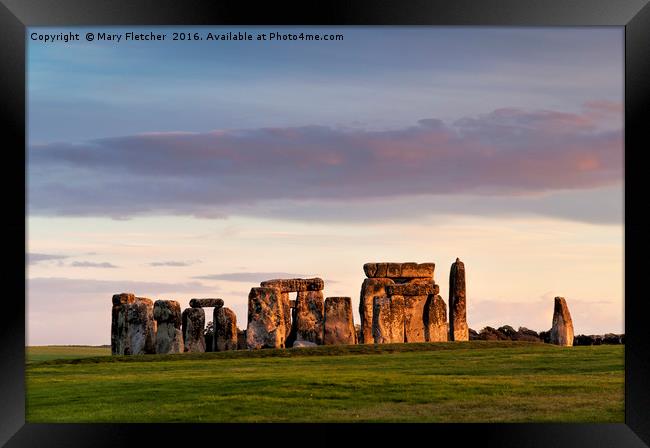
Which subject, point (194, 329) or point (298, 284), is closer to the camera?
point (194, 329)

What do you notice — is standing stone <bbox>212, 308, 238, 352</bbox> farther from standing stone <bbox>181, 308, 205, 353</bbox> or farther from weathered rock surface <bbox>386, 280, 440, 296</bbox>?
weathered rock surface <bbox>386, 280, 440, 296</bbox>

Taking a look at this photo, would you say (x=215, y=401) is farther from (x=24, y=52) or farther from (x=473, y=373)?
(x=24, y=52)

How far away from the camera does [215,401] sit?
15.8 m

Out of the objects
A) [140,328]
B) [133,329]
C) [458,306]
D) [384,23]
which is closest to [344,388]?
[384,23]

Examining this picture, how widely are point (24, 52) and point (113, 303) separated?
1869 centimetres

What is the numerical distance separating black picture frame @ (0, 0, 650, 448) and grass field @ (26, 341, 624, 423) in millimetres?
3749

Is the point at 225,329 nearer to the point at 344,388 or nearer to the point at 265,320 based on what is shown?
the point at 265,320

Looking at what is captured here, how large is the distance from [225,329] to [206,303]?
1.26 m

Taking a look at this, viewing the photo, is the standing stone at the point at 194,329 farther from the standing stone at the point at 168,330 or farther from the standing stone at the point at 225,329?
the standing stone at the point at 225,329

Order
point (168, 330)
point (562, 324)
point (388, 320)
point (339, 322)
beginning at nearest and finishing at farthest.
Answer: point (168, 330)
point (339, 322)
point (388, 320)
point (562, 324)

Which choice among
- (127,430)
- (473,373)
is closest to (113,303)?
(473,373)

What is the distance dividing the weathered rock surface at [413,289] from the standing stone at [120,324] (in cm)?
807

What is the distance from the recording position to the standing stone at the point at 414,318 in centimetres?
2967

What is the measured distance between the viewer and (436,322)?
97.3ft
